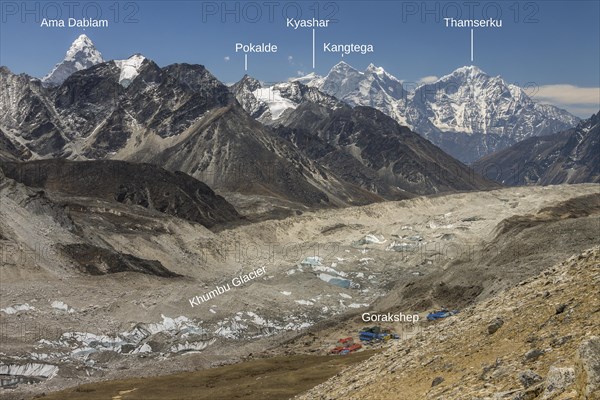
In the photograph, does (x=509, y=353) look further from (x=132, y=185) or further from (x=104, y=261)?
(x=132, y=185)

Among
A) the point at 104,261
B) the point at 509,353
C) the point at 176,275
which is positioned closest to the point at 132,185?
the point at 176,275

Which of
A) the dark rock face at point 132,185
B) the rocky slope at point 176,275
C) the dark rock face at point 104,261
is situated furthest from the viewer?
the dark rock face at point 132,185

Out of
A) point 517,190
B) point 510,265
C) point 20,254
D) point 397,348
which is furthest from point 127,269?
point 517,190

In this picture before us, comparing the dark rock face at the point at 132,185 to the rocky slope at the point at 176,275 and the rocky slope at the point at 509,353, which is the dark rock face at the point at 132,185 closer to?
the rocky slope at the point at 176,275

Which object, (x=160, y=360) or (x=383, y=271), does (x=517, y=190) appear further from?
(x=160, y=360)

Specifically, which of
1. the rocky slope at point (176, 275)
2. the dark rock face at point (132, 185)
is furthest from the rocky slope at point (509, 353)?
the dark rock face at point (132, 185)

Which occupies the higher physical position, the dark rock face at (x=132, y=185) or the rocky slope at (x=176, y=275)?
the dark rock face at (x=132, y=185)

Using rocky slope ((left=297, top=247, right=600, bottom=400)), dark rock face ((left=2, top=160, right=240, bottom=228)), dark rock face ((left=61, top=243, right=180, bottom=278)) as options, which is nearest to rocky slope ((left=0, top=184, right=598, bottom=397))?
dark rock face ((left=61, top=243, right=180, bottom=278))
